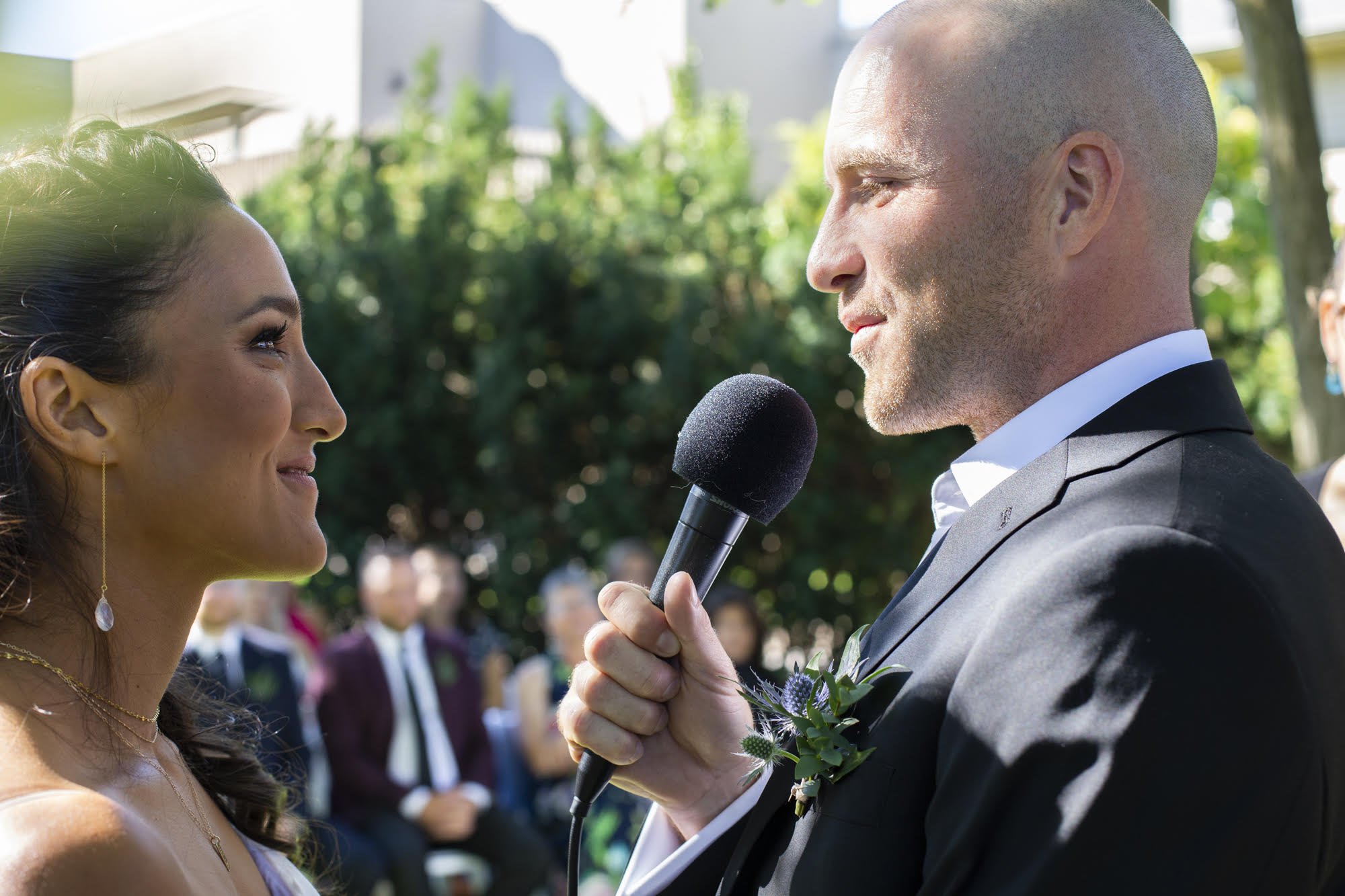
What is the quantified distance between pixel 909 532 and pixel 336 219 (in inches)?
255

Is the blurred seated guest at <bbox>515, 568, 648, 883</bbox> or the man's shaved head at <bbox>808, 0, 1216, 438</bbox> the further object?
the blurred seated guest at <bbox>515, 568, 648, 883</bbox>

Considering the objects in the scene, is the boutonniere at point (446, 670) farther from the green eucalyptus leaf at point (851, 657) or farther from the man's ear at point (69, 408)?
the green eucalyptus leaf at point (851, 657)

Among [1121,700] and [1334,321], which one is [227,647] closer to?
[1334,321]

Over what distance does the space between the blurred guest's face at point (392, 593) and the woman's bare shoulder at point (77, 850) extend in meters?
6.06

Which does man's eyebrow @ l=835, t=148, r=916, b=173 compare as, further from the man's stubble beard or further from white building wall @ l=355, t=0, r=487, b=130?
white building wall @ l=355, t=0, r=487, b=130

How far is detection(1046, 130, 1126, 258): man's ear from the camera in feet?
6.87

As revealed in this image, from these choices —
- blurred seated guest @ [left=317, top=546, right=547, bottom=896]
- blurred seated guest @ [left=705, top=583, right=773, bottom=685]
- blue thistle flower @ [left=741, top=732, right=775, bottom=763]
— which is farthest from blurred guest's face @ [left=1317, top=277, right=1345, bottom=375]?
blurred seated guest @ [left=317, top=546, right=547, bottom=896]

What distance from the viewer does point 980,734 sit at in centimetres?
168

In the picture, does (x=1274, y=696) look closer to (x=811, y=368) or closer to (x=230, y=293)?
(x=230, y=293)

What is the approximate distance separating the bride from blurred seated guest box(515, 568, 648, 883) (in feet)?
16.9

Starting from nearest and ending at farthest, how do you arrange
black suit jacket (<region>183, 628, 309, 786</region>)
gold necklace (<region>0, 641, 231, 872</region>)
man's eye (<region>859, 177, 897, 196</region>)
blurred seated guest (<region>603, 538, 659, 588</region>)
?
gold necklace (<region>0, 641, 231, 872</region>) < man's eye (<region>859, 177, 897, 196</region>) < black suit jacket (<region>183, 628, 309, 786</region>) < blurred seated guest (<region>603, 538, 659, 588</region>)

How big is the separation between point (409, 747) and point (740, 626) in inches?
82.8

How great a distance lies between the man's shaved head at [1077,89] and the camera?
2.12 m

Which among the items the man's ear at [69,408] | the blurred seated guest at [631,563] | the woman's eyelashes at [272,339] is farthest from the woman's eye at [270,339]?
the blurred seated guest at [631,563]
